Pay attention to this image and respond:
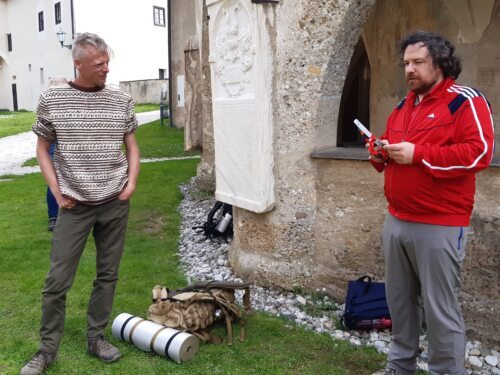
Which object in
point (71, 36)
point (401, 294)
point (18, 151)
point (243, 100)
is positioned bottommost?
point (18, 151)

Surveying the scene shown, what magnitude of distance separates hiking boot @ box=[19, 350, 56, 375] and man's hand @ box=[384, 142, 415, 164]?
103 inches

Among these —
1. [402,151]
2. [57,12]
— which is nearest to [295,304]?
[402,151]

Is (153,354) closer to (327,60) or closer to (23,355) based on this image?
(23,355)

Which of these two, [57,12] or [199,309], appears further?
[57,12]

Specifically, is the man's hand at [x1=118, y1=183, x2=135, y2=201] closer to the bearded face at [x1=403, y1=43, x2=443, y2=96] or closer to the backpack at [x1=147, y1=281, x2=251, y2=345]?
the backpack at [x1=147, y1=281, x2=251, y2=345]

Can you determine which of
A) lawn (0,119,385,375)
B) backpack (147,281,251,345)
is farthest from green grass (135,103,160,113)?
backpack (147,281,251,345)

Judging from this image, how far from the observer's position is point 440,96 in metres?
3.11

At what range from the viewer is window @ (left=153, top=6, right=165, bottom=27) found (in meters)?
37.8

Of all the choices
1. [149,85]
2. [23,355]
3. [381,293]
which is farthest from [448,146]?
[149,85]

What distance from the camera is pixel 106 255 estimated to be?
4.06m

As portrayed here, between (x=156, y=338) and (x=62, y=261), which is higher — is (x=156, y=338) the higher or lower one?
the lower one

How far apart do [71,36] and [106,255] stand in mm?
33482

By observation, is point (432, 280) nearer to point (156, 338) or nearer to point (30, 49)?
point (156, 338)

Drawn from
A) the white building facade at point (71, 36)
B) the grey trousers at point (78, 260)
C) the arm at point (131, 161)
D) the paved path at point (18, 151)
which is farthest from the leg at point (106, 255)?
the white building facade at point (71, 36)
